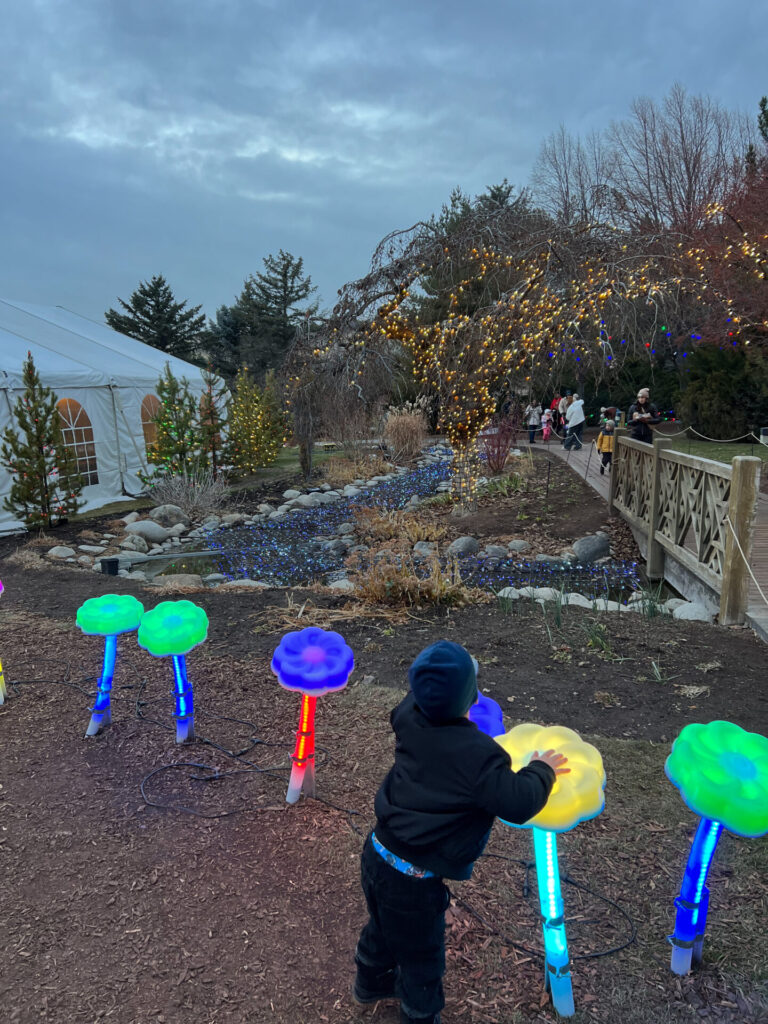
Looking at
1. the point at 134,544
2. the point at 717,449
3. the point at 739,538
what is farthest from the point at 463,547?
the point at 717,449

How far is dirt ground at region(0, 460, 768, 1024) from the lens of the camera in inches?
77.7

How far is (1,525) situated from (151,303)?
97.8 ft

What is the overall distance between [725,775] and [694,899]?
48cm

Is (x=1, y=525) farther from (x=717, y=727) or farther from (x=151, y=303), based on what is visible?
(x=151, y=303)

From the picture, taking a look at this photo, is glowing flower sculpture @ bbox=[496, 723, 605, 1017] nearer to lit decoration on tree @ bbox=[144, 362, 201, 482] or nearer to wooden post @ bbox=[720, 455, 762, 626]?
wooden post @ bbox=[720, 455, 762, 626]

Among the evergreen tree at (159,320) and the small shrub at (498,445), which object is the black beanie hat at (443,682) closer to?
the small shrub at (498,445)

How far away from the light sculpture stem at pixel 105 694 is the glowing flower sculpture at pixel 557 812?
7.47ft

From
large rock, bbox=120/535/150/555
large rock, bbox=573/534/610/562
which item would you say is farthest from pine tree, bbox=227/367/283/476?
large rock, bbox=573/534/610/562

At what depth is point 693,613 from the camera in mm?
5426

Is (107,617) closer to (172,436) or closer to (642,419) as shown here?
(642,419)

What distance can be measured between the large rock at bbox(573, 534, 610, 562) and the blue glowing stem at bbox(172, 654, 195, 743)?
5.68 m

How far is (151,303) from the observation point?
120 ft

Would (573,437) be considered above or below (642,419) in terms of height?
below

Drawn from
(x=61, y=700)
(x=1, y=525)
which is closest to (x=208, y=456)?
(x=1, y=525)
